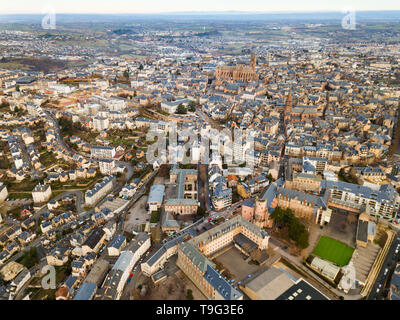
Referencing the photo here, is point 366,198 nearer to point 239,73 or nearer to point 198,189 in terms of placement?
point 198,189

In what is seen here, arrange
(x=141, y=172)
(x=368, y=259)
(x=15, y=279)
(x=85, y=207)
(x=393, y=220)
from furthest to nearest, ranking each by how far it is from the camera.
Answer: (x=141, y=172), (x=85, y=207), (x=393, y=220), (x=368, y=259), (x=15, y=279)

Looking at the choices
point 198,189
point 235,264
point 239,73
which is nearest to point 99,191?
point 198,189

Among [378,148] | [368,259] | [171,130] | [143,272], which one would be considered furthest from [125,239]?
[378,148]

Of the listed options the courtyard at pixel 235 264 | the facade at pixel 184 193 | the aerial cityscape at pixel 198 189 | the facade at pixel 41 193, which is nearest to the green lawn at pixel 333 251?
the aerial cityscape at pixel 198 189

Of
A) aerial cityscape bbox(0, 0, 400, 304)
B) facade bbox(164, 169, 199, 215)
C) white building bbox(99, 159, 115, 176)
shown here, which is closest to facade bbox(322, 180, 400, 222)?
aerial cityscape bbox(0, 0, 400, 304)

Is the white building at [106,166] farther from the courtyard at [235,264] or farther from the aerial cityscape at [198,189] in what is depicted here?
the courtyard at [235,264]

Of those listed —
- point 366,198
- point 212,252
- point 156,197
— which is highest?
point 366,198

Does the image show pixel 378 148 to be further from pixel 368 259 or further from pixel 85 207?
pixel 85 207

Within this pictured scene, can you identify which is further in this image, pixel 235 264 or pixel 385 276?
pixel 235 264
